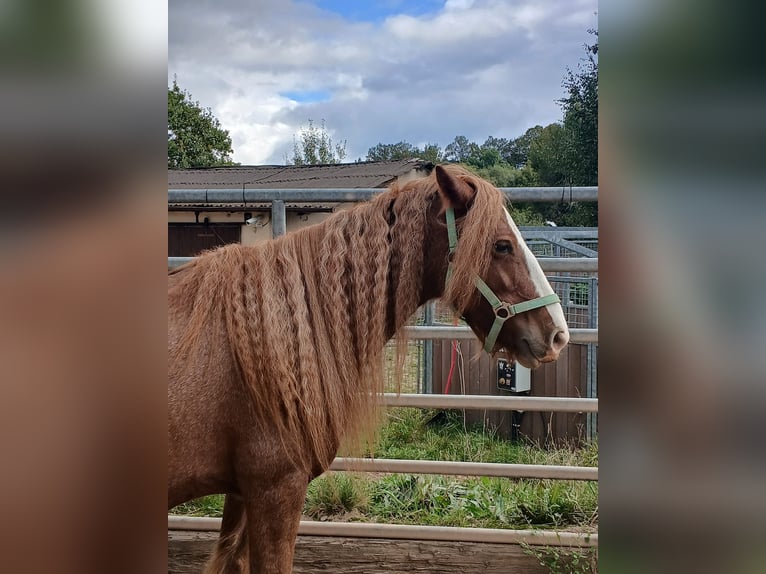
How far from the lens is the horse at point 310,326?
4.12 feet

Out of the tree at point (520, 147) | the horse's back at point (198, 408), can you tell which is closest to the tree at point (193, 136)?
the tree at point (520, 147)

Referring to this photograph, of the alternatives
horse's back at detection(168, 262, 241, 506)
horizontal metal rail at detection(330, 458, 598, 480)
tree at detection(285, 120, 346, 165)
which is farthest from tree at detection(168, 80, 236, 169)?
horse's back at detection(168, 262, 241, 506)

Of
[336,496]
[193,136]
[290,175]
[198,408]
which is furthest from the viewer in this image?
[193,136]

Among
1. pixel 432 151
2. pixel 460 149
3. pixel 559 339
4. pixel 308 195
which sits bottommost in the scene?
pixel 559 339

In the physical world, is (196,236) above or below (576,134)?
below

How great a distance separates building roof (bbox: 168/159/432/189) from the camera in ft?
24.9

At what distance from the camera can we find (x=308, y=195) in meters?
2.11

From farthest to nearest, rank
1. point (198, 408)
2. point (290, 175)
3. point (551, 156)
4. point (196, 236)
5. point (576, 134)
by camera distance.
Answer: point (551, 156) → point (290, 175) → point (576, 134) → point (196, 236) → point (198, 408)

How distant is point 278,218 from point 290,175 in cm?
726

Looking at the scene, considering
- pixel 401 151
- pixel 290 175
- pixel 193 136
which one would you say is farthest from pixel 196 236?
pixel 401 151

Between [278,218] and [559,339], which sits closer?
[559,339]

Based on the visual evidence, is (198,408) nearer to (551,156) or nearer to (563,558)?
(563,558)
